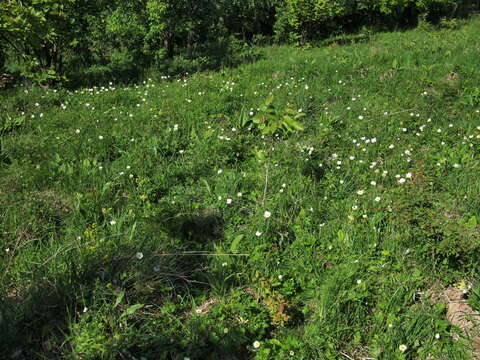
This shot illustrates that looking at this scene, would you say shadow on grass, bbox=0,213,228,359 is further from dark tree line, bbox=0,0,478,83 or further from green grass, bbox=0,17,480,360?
dark tree line, bbox=0,0,478,83

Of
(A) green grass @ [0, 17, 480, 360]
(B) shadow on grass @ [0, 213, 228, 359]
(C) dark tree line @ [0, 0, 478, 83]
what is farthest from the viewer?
(C) dark tree line @ [0, 0, 478, 83]

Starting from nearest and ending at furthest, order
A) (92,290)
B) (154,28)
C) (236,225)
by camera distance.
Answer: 1. (92,290)
2. (236,225)
3. (154,28)

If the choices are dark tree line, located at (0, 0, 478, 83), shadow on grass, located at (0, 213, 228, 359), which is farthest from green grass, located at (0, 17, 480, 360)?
dark tree line, located at (0, 0, 478, 83)

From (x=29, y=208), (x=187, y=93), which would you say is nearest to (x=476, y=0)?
(x=187, y=93)

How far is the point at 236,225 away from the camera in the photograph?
352cm

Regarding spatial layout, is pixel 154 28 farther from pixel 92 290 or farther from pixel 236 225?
pixel 92 290

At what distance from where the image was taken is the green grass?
2.50 m

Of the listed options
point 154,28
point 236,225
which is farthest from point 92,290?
point 154,28

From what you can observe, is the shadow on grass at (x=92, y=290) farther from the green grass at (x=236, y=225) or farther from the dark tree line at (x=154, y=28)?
the dark tree line at (x=154, y=28)

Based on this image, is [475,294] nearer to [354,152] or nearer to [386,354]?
[386,354]

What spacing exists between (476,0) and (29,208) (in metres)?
17.7

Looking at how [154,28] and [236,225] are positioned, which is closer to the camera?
[236,225]

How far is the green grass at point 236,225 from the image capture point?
2502 mm

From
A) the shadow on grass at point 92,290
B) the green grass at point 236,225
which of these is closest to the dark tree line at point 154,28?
the green grass at point 236,225
